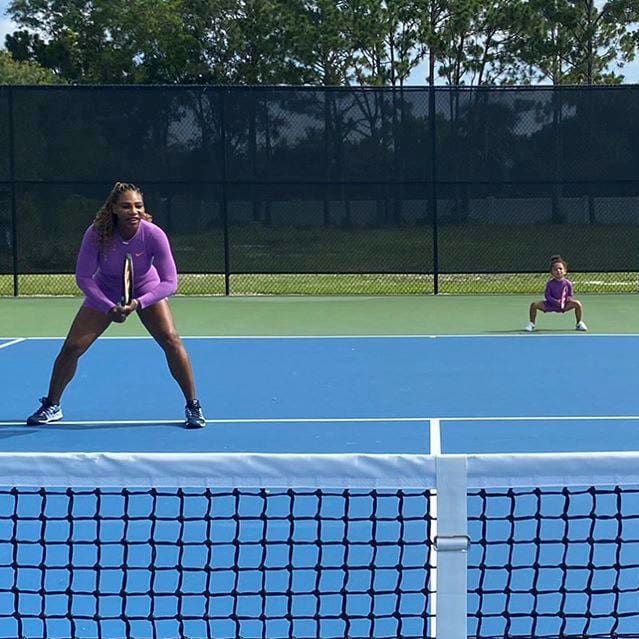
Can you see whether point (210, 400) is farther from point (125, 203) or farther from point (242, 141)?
point (242, 141)

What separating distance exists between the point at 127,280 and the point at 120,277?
21 cm

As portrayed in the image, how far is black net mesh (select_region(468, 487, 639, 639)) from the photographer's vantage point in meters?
3.87

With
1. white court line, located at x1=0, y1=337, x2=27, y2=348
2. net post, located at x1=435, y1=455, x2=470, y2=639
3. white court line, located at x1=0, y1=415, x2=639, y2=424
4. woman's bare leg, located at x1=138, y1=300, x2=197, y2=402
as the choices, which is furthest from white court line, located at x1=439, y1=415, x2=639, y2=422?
white court line, located at x1=0, y1=337, x2=27, y2=348

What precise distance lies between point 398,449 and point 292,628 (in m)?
3.16

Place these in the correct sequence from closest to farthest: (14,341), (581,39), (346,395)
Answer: (346,395) → (14,341) → (581,39)

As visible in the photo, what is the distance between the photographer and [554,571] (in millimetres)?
4641

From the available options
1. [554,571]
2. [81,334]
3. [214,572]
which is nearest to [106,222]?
[81,334]

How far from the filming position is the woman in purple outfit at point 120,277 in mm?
7539

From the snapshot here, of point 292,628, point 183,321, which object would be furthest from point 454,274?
point 292,628

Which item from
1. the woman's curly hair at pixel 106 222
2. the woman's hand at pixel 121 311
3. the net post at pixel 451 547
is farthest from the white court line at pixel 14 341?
the net post at pixel 451 547

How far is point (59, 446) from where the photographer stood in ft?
23.8

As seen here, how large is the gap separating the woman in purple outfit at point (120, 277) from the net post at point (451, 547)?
439 cm

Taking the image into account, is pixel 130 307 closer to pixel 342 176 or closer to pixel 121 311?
pixel 121 311

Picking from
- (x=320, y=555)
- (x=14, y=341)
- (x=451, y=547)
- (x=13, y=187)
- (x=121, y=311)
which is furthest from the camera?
(x=13, y=187)
